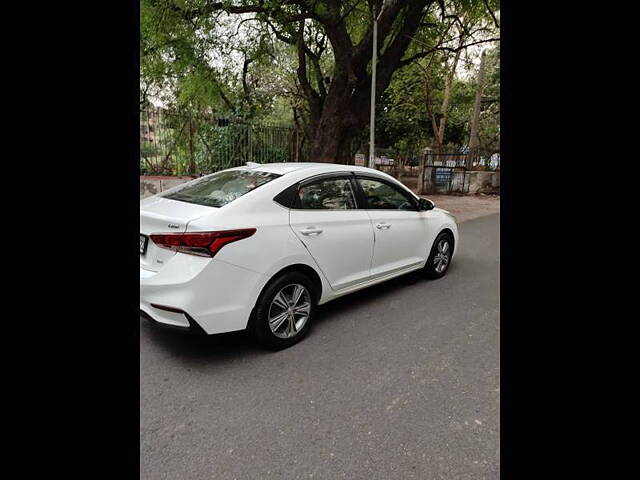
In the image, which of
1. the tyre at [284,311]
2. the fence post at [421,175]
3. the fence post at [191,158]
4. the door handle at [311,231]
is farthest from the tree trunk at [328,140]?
the tyre at [284,311]

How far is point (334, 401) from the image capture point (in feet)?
8.39

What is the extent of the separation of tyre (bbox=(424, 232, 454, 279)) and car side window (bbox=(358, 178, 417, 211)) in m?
0.72

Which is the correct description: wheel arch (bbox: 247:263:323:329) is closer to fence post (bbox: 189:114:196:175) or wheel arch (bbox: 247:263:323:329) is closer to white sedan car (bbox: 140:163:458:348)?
white sedan car (bbox: 140:163:458:348)

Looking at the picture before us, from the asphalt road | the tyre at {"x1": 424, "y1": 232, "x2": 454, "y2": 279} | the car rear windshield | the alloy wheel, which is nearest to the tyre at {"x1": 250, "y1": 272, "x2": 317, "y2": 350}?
Answer: the alloy wheel

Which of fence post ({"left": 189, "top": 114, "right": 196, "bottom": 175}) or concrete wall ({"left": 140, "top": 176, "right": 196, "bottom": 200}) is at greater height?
fence post ({"left": 189, "top": 114, "right": 196, "bottom": 175})

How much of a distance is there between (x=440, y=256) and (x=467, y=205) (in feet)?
30.8

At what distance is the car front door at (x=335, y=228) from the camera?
11.1 feet

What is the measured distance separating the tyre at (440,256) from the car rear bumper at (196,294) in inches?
112

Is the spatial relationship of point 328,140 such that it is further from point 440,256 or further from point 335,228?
point 335,228

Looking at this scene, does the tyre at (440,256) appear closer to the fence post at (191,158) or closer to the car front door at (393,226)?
the car front door at (393,226)

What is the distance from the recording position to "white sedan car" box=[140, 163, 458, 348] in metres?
2.78

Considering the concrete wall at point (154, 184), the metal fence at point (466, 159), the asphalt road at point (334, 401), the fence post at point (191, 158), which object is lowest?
the asphalt road at point (334, 401)

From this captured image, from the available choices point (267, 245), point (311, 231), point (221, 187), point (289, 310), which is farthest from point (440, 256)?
point (221, 187)
